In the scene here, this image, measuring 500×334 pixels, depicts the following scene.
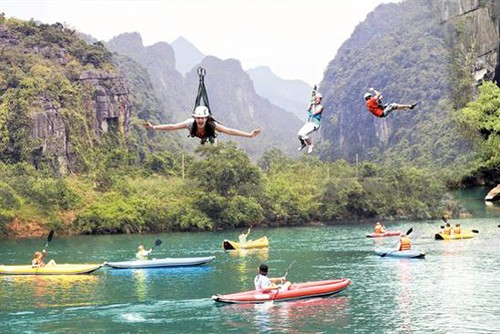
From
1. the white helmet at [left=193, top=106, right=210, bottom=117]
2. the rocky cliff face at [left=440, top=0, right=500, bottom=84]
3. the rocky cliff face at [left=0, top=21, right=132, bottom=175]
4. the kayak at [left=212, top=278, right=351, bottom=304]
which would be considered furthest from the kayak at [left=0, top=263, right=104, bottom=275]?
the rocky cliff face at [left=440, top=0, right=500, bottom=84]

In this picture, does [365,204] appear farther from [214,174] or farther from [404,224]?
[214,174]

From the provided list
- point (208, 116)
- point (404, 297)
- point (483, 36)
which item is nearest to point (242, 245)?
point (404, 297)

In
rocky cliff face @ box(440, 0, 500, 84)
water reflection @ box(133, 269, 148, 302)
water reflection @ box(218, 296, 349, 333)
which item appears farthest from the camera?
rocky cliff face @ box(440, 0, 500, 84)

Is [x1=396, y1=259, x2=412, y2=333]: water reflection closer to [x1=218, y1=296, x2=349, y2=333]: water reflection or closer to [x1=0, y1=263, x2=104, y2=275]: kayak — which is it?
[x1=218, y1=296, x2=349, y2=333]: water reflection

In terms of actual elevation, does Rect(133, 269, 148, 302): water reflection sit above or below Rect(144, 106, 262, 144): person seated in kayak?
below

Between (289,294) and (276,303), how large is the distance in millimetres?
506

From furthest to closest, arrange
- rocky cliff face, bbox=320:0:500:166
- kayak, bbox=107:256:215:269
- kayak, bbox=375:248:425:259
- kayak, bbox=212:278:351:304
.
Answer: rocky cliff face, bbox=320:0:500:166
kayak, bbox=375:248:425:259
kayak, bbox=107:256:215:269
kayak, bbox=212:278:351:304

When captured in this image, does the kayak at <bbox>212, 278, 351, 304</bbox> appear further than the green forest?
No

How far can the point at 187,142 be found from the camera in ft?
455

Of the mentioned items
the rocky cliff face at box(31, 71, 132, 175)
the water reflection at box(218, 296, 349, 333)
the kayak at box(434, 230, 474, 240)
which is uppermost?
the rocky cliff face at box(31, 71, 132, 175)

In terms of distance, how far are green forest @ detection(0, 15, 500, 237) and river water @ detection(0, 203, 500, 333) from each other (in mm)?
10901

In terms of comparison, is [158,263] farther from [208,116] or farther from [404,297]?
[208,116]

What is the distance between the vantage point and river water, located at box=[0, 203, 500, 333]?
22.3 meters

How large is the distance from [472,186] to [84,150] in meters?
37.9
